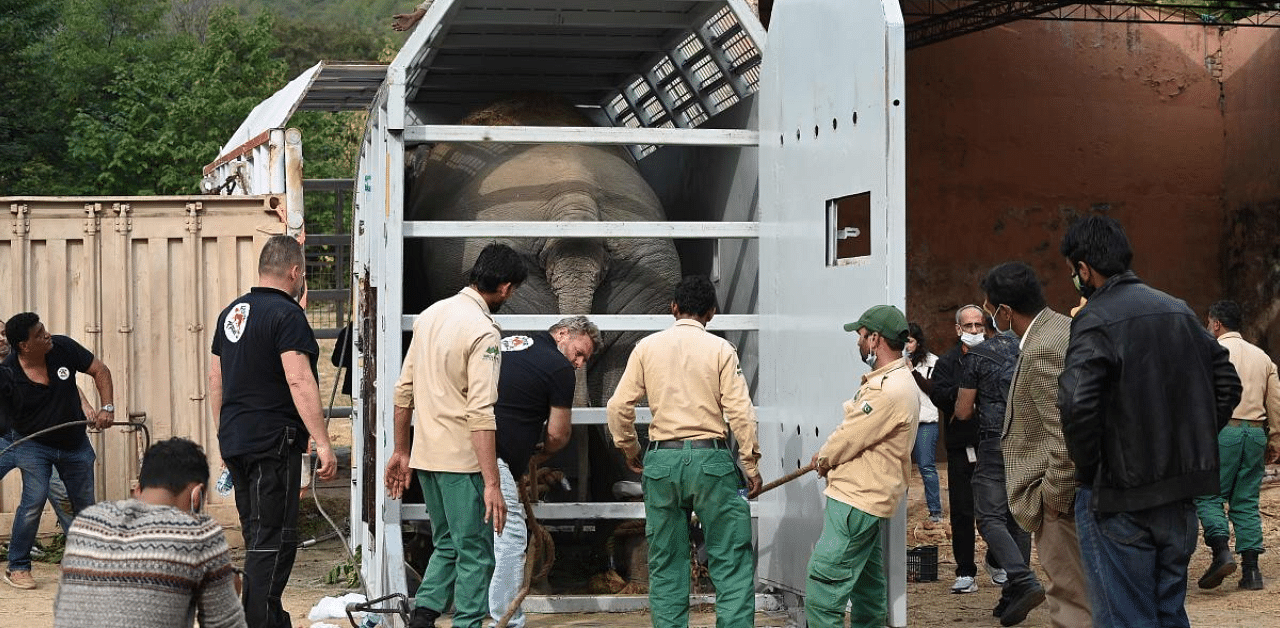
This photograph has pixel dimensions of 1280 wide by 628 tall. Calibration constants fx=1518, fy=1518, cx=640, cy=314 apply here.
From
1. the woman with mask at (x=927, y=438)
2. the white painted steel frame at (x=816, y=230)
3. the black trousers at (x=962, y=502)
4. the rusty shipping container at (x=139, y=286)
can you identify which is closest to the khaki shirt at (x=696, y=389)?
the white painted steel frame at (x=816, y=230)

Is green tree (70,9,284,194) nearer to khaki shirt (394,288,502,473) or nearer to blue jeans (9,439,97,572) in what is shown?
blue jeans (9,439,97,572)

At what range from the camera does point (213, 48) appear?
2914 centimetres

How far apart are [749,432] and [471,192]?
3029 millimetres

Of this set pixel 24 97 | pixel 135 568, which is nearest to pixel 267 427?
pixel 135 568

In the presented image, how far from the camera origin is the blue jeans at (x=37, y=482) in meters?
9.48

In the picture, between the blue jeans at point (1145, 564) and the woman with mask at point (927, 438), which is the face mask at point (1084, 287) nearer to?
the blue jeans at point (1145, 564)

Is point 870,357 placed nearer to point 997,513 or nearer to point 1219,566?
point 997,513

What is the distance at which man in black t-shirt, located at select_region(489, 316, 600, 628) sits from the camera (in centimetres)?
721

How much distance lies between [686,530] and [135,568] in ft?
11.2

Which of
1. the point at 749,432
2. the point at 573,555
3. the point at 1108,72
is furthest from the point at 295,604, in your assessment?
the point at 1108,72

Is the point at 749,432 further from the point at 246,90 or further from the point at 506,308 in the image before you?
the point at 246,90

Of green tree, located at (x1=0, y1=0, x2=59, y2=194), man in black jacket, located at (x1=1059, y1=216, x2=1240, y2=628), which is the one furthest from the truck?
green tree, located at (x1=0, y1=0, x2=59, y2=194)

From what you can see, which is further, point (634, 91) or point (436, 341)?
point (634, 91)

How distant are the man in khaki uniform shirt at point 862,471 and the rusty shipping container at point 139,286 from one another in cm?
560
